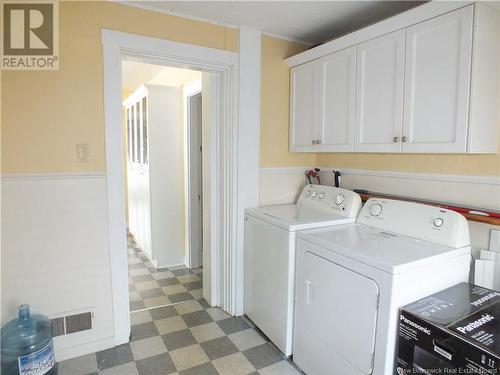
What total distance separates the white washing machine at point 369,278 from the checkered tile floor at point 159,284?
1.37m

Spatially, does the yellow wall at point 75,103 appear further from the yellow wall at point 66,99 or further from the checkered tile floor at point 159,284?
the checkered tile floor at point 159,284

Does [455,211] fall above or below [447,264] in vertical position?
above

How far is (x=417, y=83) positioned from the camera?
174 centimetres

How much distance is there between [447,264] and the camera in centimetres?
158

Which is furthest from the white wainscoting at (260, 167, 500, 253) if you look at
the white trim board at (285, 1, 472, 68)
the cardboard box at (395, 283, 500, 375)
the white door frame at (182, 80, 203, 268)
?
the white door frame at (182, 80, 203, 268)

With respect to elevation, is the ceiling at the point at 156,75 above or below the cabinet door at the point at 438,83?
above

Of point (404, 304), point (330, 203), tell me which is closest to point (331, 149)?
point (330, 203)

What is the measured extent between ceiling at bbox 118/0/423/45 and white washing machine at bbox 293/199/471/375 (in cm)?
128

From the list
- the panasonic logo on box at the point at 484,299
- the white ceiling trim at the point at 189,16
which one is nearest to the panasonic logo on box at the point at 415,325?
the panasonic logo on box at the point at 484,299

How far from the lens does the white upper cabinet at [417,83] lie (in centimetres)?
154

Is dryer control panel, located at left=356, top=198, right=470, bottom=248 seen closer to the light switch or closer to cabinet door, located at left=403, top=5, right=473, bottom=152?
cabinet door, located at left=403, top=5, right=473, bottom=152

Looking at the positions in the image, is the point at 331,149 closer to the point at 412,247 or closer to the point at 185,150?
the point at 412,247

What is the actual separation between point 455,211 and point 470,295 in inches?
17.5

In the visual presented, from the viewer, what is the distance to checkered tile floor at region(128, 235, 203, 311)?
2.87m
